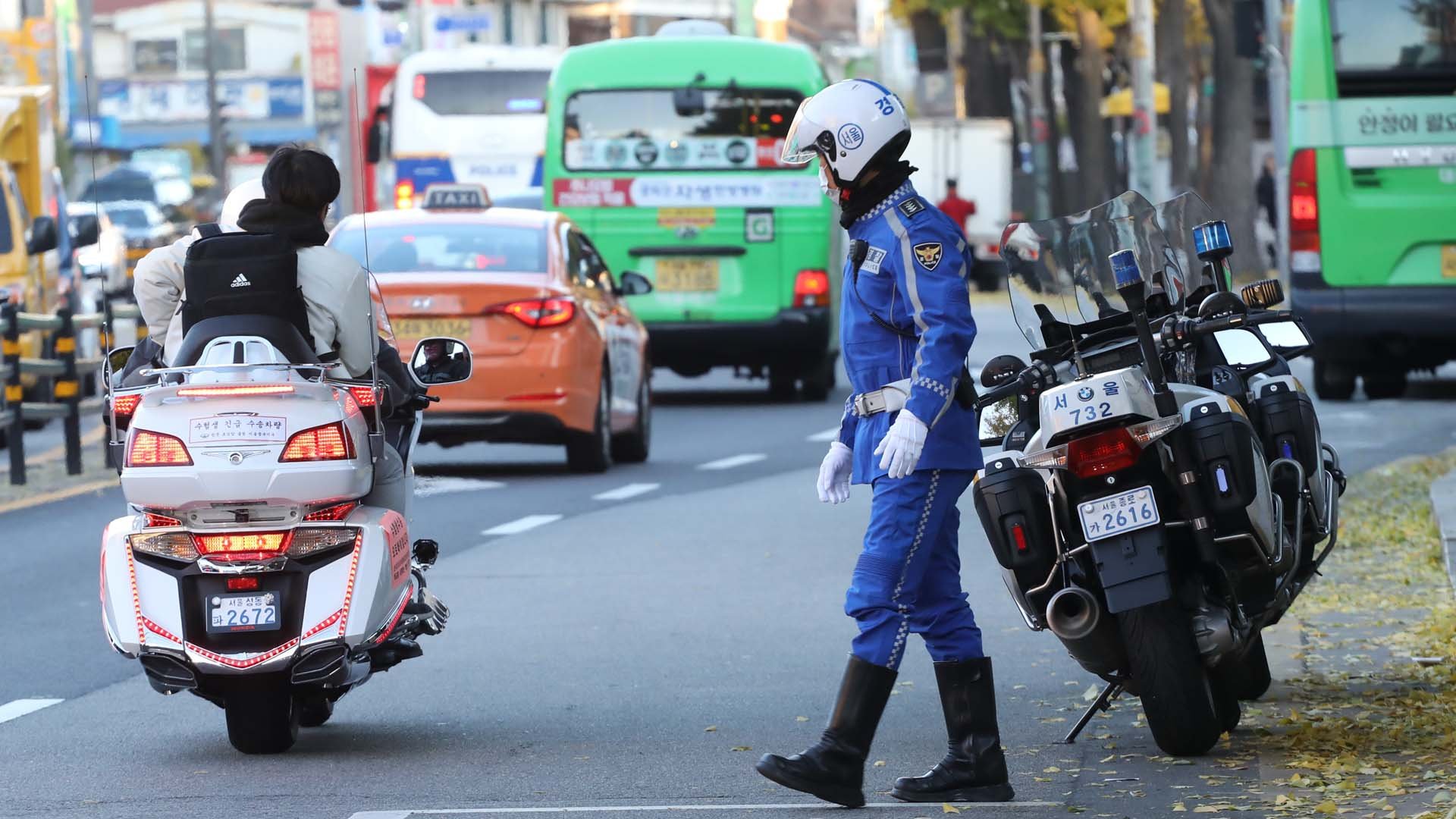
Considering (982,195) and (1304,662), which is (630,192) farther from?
(982,195)

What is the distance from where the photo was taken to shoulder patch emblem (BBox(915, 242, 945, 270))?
6.59 metres

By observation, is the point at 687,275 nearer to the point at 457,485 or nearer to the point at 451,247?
the point at 451,247

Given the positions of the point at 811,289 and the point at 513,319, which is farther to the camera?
the point at 811,289

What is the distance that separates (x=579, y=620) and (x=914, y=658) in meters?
1.51

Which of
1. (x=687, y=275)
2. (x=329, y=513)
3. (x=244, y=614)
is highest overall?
(x=329, y=513)

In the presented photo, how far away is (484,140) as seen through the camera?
3591 centimetres

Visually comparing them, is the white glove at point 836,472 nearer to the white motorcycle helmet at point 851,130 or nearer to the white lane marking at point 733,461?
the white motorcycle helmet at point 851,130

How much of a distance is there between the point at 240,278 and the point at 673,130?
52.5 ft

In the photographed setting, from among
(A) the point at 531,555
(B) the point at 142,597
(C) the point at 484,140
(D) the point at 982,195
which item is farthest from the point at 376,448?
(D) the point at 982,195

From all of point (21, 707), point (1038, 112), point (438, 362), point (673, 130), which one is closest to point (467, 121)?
point (673, 130)

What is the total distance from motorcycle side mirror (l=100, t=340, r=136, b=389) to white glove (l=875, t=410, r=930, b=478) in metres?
2.18

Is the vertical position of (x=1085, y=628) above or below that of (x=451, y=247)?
below

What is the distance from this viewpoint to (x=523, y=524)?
1371 cm

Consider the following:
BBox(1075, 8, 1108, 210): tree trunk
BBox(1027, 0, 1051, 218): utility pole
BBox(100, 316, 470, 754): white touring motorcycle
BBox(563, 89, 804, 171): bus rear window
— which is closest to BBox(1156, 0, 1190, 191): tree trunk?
BBox(1075, 8, 1108, 210): tree trunk
